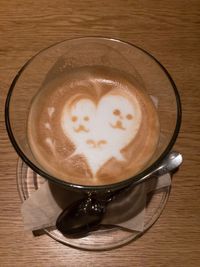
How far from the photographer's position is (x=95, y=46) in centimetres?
95

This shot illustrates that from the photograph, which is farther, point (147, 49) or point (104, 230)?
point (147, 49)

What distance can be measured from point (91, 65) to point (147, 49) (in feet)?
0.56

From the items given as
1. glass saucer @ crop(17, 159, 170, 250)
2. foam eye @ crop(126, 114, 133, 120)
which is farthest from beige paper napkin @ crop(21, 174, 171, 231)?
foam eye @ crop(126, 114, 133, 120)

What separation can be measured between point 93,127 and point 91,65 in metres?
0.18

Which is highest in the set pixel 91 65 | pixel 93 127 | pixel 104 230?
pixel 91 65

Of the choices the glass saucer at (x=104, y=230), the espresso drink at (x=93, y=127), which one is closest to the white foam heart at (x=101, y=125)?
the espresso drink at (x=93, y=127)

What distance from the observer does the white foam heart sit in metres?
0.87

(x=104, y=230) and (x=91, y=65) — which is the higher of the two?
(x=91, y=65)

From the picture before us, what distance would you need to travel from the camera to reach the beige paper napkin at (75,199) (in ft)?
2.75

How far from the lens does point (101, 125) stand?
903mm

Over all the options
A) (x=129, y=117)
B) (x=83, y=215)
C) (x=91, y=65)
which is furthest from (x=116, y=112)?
(x=83, y=215)

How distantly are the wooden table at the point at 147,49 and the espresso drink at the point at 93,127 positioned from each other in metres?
0.09

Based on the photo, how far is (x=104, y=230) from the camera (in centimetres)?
86

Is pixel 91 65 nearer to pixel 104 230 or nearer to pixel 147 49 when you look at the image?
pixel 147 49
